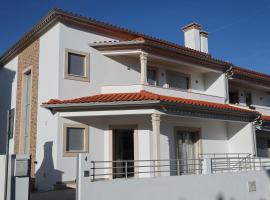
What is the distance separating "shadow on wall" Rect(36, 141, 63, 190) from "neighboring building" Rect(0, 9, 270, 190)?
1.6 inches

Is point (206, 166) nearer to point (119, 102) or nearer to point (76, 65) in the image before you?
point (119, 102)

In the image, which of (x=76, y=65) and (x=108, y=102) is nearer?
(x=108, y=102)

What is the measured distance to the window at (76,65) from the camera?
560 inches

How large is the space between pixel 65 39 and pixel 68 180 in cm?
591

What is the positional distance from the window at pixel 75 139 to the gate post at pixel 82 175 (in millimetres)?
4399

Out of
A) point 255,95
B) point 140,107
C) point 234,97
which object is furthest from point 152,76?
point 255,95

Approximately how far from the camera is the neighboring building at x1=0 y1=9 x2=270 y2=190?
1328 cm

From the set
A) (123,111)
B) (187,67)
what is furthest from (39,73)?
(187,67)

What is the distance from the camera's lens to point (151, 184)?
10266mm

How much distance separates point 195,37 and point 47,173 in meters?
13.6

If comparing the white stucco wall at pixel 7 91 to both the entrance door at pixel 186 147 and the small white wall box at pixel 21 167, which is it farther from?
the small white wall box at pixel 21 167

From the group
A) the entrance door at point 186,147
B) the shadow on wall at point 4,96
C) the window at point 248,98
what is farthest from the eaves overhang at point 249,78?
the shadow on wall at point 4,96

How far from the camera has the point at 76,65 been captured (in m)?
14.5

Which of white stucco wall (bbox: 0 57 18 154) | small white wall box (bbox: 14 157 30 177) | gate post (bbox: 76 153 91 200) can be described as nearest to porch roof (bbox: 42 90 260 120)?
gate post (bbox: 76 153 91 200)
